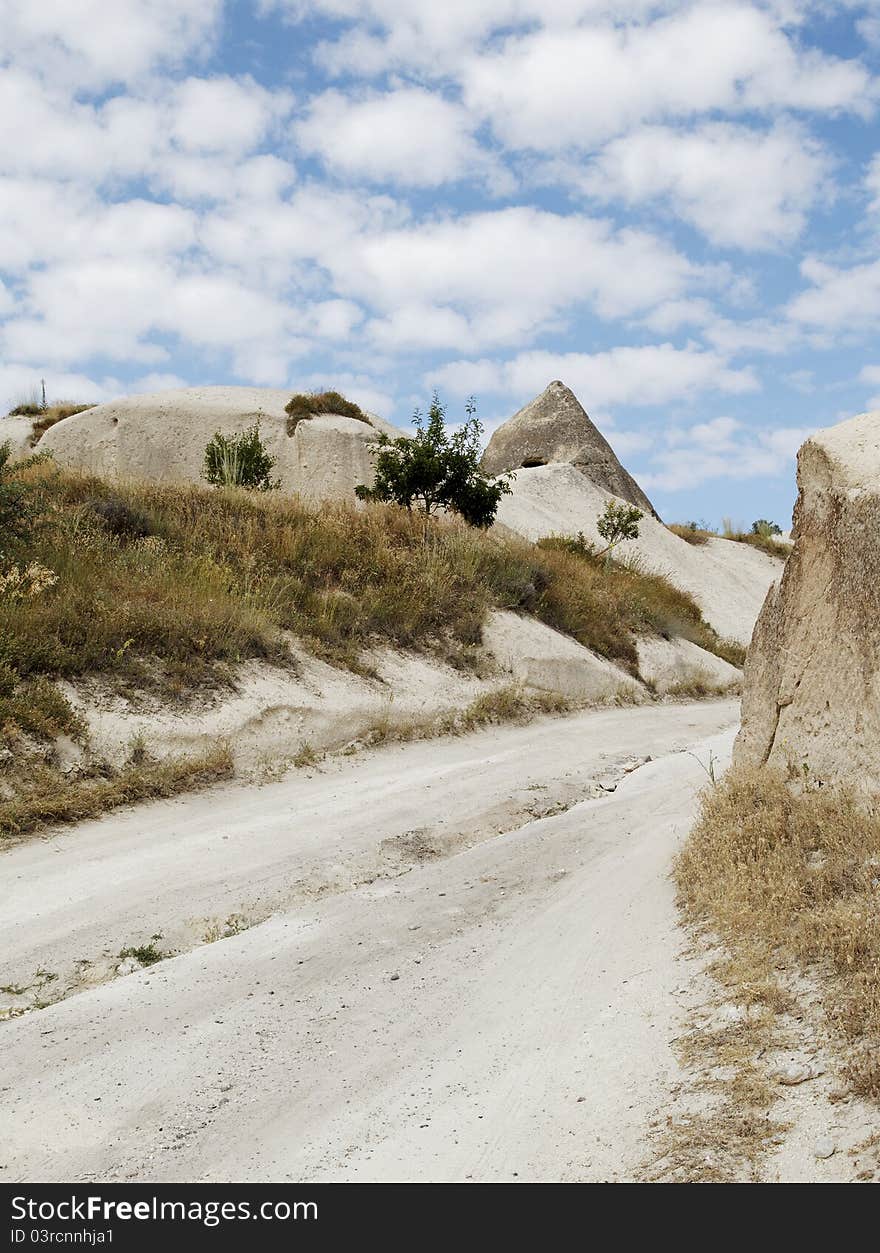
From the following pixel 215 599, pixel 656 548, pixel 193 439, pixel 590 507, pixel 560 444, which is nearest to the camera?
pixel 215 599

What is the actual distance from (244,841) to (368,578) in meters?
7.13

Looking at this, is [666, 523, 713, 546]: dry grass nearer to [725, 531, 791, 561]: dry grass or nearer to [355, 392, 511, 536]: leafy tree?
[725, 531, 791, 561]: dry grass

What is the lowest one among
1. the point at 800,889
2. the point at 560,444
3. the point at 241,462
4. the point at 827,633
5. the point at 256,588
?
the point at 800,889

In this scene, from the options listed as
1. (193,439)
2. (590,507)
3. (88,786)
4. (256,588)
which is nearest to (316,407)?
(193,439)

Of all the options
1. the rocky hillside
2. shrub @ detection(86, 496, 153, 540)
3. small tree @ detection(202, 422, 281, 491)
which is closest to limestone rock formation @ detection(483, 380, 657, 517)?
the rocky hillside

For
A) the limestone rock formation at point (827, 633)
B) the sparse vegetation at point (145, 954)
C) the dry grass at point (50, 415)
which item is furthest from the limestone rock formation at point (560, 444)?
the sparse vegetation at point (145, 954)

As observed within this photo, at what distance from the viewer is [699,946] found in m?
5.68

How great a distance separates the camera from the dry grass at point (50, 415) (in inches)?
1150

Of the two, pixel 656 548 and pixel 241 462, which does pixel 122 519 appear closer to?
pixel 241 462

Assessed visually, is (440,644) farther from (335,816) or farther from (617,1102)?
(617,1102)

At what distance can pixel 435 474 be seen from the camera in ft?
64.2

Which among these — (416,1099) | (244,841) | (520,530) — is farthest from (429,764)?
(520,530)

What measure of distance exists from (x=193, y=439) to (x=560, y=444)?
43.1 feet

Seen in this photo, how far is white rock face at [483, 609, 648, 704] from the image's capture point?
15109mm
